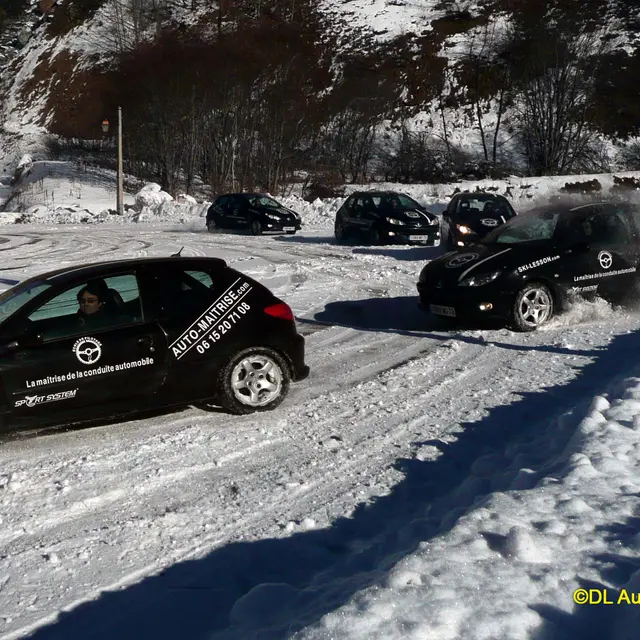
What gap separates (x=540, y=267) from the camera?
396 inches

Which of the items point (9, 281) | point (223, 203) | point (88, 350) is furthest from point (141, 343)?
point (223, 203)

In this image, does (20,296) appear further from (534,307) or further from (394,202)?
(394,202)

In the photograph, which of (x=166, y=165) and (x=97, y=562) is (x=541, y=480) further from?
(x=166, y=165)

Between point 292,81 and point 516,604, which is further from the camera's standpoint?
point 292,81

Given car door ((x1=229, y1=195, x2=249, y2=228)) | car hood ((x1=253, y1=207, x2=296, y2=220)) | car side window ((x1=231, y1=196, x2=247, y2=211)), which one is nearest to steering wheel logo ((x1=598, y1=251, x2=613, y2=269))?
car hood ((x1=253, y1=207, x2=296, y2=220))

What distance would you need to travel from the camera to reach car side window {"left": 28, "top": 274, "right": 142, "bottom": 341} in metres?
6.13

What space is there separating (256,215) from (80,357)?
2017 centimetres

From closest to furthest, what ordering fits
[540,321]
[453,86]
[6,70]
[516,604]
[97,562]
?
[516,604] → [97,562] → [540,321] → [453,86] → [6,70]

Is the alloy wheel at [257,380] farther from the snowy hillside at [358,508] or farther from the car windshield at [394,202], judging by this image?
the car windshield at [394,202]

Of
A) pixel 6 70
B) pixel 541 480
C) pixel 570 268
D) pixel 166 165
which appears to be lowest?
pixel 541 480

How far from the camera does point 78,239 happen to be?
79.3ft

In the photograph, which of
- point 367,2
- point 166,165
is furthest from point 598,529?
point 367,2

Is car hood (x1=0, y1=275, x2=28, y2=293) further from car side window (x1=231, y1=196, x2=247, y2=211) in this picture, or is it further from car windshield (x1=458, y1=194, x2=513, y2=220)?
car side window (x1=231, y1=196, x2=247, y2=211)

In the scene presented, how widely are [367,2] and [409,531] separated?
75.6 meters
